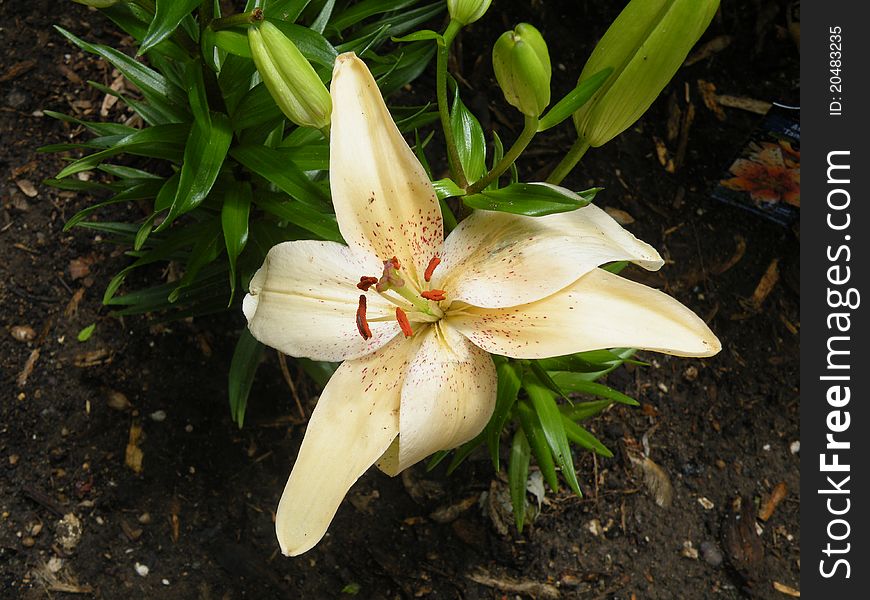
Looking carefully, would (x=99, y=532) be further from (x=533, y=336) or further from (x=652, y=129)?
(x=652, y=129)

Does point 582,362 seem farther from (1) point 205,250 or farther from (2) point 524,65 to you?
(1) point 205,250

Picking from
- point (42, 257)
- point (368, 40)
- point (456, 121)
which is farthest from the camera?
point (42, 257)

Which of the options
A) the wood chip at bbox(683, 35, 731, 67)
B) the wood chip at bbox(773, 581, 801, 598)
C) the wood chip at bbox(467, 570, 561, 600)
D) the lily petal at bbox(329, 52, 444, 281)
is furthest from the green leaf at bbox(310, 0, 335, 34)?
the wood chip at bbox(773, 581, 801, 598)

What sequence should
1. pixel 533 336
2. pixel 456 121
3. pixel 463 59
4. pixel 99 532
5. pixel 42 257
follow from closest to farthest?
pixel 533 336 → pixel 456 121 → pixel 99 532 → pixel 42 257 → pixel 463 59

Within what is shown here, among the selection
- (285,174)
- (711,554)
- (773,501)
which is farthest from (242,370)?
(773,501)

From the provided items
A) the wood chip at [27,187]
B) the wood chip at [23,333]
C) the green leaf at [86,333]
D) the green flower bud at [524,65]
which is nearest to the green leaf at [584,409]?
the green flower bud at [524,65]

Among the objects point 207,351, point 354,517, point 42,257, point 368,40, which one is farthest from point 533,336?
point 42,257

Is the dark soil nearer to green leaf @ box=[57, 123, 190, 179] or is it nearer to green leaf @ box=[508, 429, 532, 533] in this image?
green leaf @ box=[508, 429, 532, 533]
